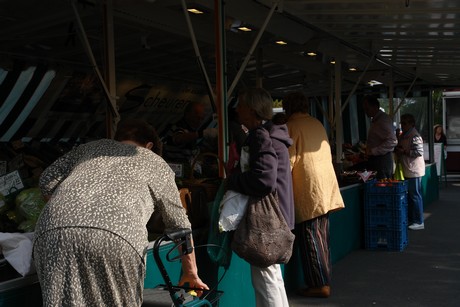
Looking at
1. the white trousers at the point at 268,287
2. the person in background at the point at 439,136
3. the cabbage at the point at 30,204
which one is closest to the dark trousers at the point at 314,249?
the white trousers at the point at 268,287

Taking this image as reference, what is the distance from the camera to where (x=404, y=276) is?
6.55 metres

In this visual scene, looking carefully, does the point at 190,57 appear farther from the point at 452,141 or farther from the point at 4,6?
the point at 452,141

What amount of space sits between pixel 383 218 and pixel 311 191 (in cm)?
282

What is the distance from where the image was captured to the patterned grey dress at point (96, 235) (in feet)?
8.21

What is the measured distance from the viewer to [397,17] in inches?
289

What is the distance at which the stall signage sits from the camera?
3926 mm

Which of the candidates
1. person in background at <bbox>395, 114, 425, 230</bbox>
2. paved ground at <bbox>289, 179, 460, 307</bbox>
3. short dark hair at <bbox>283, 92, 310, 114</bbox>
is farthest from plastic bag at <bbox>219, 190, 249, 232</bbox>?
person in background at <bbox>395, 114, 425, 230</bbox>

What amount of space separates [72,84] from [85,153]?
689cm

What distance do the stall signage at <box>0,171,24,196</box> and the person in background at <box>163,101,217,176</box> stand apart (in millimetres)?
2317

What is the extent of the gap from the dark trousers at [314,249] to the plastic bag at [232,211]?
1.61 m

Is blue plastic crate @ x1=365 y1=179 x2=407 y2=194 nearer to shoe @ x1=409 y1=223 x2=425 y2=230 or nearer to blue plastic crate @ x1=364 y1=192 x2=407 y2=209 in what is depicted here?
blue plastic crate @ x1=364 y1=192 x2=407 y2=209

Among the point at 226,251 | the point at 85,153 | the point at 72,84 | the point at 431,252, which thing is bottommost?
the point at 431,252

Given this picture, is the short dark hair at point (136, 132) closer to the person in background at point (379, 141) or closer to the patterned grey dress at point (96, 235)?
the patterned grey dress at point (96, 235)

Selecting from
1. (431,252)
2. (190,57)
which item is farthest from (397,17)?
(190,57)
